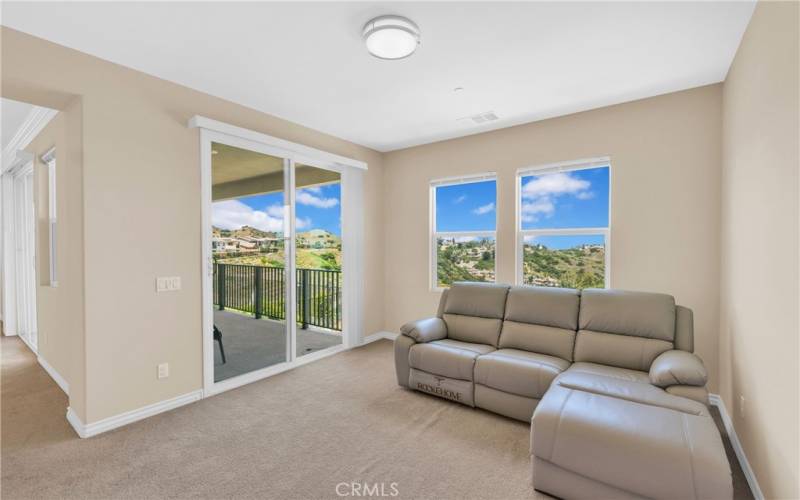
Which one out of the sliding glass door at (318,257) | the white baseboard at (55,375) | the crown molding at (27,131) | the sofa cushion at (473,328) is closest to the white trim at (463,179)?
the sliding glass door at (318,257)

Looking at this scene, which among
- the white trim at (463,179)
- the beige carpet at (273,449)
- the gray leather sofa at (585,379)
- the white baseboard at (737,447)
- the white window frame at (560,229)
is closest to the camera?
the gray leather sofa at (585,379)

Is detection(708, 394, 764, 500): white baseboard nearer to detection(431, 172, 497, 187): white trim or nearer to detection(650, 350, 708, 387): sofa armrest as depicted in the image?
detection(650, 350, 708, 387): sofa armrest

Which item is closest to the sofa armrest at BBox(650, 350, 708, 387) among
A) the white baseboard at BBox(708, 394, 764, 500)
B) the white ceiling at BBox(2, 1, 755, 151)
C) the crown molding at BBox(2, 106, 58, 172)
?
the white baseboard at BBox(708, 394, 764, 500)

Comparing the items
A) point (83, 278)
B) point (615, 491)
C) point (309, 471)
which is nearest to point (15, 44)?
point (83, 278)

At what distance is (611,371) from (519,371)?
2.16 feet

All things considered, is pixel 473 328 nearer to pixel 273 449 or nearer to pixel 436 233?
pixel 436 233

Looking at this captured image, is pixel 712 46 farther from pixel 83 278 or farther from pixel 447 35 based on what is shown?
pixel 83 278

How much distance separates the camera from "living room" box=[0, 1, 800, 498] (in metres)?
1.95

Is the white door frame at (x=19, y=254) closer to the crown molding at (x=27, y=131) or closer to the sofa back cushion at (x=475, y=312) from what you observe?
the crown molding at (x=27, y=131)

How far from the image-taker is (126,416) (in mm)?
2717

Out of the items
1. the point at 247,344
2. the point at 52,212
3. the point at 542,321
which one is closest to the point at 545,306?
the point at 542,321

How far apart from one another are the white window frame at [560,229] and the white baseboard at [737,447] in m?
1.19

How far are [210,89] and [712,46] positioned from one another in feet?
12.3

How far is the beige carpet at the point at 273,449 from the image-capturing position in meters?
2.02
